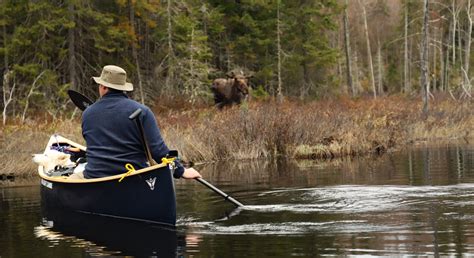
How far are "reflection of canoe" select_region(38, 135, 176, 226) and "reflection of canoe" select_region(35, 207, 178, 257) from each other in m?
0.11

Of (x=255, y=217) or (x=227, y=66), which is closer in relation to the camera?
(x=255, y=217)

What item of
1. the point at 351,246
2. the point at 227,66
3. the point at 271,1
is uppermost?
the point at 271,1

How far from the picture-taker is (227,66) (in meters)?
46.1

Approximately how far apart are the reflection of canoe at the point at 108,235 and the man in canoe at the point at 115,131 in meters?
0.69

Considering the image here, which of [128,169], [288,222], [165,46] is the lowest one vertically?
[288,222]

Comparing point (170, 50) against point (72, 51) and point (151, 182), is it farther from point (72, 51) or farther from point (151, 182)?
point (151, 182)

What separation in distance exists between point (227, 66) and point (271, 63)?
2.56m

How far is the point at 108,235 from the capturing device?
972cm

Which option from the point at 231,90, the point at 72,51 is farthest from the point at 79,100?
the point at 72,51

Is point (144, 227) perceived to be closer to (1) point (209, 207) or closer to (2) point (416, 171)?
(1) point (209, 207)

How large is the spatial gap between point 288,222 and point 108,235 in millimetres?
2165

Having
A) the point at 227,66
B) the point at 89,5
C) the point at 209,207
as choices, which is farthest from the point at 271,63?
the point at 209,207

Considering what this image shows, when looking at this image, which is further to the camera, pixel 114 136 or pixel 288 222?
pixel 114 136

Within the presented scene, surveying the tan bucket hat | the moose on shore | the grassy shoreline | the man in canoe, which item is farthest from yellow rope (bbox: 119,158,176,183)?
the moose on shore
